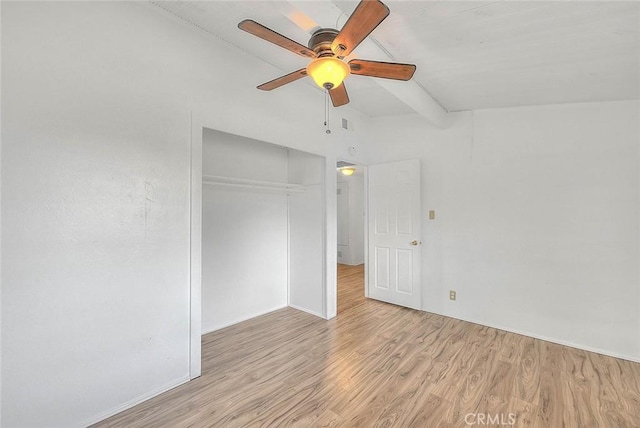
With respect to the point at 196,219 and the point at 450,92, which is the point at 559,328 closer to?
the point at 450,92

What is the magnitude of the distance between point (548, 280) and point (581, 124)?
1.69 m

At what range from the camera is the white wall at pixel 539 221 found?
2.71m

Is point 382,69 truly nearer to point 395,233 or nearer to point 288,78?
point 288,78

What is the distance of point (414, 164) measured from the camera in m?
3.92

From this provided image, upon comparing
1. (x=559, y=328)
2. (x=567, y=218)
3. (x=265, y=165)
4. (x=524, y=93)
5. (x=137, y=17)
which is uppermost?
(x=137, y=17)

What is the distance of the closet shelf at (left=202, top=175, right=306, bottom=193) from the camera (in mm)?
→ 2916

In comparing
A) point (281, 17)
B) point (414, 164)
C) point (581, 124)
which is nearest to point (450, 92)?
point (414, 164)

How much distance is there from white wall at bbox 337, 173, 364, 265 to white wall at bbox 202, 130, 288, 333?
11.8ft

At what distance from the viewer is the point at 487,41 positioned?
205cm

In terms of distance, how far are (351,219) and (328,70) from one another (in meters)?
5.94

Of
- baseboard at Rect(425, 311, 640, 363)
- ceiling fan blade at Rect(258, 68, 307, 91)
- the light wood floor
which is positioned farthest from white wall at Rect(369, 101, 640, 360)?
ceiling fan blade at Rect(258, 68, 307, 91)

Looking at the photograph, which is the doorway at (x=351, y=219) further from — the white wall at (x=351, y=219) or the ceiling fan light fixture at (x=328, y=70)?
the ceiling fan light fixture at (x=328, y=70)

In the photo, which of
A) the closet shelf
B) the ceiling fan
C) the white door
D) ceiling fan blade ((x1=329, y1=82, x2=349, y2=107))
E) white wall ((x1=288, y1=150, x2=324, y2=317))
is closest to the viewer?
the ceiling fan

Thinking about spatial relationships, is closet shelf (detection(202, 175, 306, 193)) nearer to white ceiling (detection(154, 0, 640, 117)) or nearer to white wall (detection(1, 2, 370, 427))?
white wall (detection(1, 2, 370, 427))
